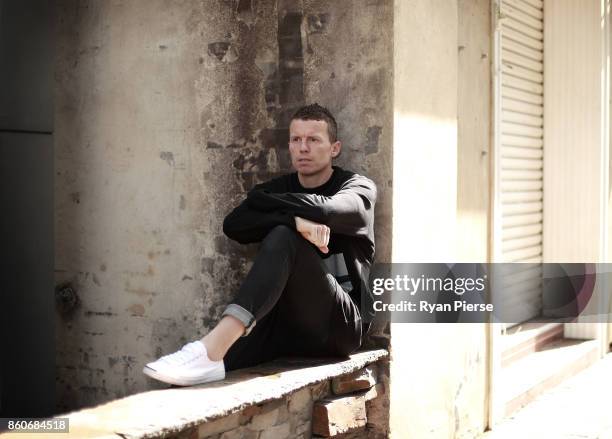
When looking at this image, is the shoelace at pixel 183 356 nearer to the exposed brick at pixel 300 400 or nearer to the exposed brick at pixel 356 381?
the exposed brick at pixel 300 400

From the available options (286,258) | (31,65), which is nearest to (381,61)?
(286,258)

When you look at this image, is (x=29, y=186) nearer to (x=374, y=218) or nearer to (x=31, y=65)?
(x=31, y=65)

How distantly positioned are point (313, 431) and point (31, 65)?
2.64m

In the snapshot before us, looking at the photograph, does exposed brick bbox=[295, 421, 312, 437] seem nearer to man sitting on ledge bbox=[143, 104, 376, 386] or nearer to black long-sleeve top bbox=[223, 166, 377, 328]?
man sitting on ledge bbox=[143, 104, 376, 386]

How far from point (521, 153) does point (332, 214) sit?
358 centimetres

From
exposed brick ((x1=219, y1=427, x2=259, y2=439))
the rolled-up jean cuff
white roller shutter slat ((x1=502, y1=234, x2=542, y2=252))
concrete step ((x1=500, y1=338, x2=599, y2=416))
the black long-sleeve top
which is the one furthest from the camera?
white roller shutter slat ((x1=502, y1=234, x2=542, y2=252))

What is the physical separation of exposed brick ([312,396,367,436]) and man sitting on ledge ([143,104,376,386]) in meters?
0.25

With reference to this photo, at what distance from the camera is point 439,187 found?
5.11 m

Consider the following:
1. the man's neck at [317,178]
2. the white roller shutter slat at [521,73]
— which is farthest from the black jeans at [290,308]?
the white roller shutter slat at [521,73]

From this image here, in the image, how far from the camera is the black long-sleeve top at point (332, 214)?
13.8 ft

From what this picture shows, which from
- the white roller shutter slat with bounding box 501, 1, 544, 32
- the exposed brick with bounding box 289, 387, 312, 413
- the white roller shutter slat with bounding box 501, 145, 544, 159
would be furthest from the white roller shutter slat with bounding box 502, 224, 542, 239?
the exposed brick with bounding box 289, 387, 312, 413

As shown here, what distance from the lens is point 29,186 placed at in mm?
5340

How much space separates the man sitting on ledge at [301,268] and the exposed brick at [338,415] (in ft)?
0.81

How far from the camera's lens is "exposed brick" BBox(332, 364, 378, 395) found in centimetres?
445
